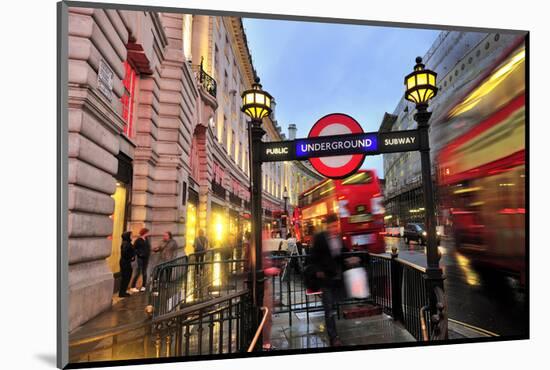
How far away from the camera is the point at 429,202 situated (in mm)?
4305

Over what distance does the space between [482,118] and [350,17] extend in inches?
103

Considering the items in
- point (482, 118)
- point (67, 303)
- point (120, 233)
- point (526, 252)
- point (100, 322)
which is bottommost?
point (100, 322)

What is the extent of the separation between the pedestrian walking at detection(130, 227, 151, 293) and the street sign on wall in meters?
2.11

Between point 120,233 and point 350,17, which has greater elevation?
point 350,17

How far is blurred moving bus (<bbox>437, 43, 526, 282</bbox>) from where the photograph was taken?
4.95 m

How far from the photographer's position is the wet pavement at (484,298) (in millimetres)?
5039

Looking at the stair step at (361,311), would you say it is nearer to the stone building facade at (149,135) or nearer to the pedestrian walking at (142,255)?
the stone building facade at (149,135)

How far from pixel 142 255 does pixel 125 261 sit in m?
0.27

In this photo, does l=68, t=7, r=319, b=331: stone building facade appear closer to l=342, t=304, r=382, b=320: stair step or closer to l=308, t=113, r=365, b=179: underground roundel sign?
l=308, t=113, r=365, b=179: underground roundel sign

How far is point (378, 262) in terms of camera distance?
19.2ft

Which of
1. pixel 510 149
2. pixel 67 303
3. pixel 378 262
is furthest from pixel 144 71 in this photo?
pixel 510 149

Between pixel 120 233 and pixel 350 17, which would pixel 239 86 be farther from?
pixel 120 233

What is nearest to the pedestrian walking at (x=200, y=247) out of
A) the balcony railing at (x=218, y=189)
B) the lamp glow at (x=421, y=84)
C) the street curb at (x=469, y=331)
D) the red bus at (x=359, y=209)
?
the balcony railing at (x=218, y=189)

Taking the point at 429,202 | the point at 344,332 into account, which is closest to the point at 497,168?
the point at 429,202
